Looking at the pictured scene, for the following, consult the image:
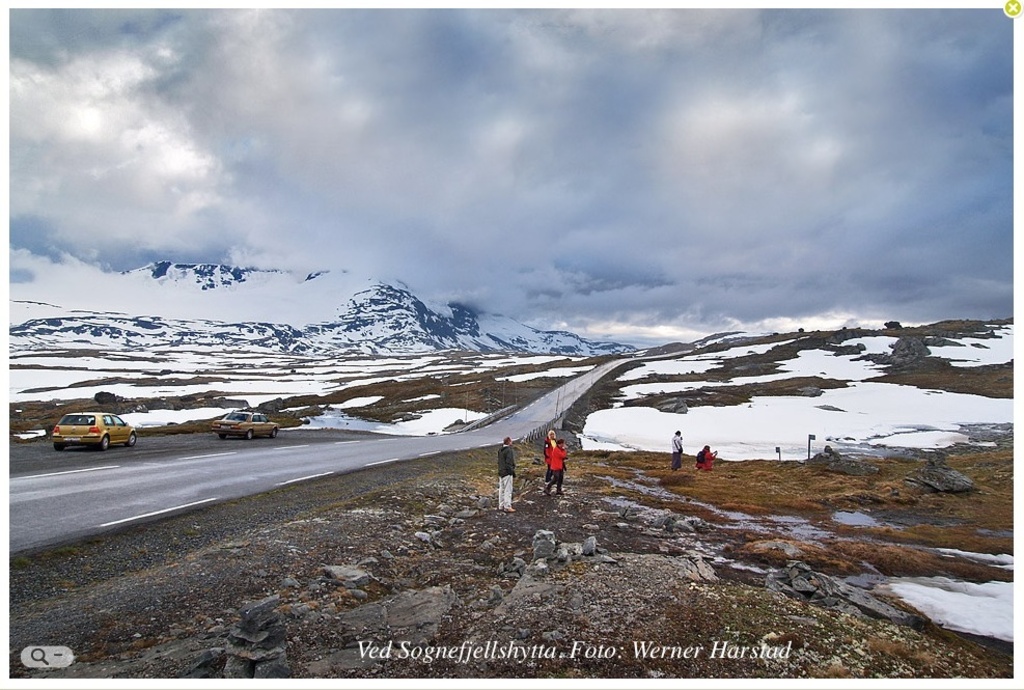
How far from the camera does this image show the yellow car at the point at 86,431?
2464cm

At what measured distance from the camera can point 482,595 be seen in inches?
338

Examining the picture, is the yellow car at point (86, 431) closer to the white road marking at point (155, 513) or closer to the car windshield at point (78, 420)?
the car windshield at point (78, 420)

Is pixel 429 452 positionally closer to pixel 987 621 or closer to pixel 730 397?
pixel 987 621

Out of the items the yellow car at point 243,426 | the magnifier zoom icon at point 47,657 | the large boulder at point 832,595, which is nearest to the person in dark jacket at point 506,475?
the large boulder at point 832,595

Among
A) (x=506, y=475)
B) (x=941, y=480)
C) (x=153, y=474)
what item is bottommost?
(x=941, y=480)

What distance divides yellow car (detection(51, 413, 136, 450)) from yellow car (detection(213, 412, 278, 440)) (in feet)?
25.2

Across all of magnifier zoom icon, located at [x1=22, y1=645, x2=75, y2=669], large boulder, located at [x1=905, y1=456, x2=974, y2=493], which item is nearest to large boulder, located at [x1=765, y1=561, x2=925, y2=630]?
magnifier zoom icon, located at [x1=22, y1=645, x2=75, y2=669]

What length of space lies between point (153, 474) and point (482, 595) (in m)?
16.1

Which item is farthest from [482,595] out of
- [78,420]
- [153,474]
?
[78,420]

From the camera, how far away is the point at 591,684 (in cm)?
452

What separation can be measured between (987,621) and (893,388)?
82834mm

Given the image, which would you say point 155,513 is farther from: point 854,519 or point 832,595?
point 854,519

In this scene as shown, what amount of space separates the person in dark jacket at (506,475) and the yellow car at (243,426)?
25033mm

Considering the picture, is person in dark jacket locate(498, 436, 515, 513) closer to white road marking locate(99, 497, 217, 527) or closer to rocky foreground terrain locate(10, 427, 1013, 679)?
rocky foreground terrain locate(10, 427, 1013, 679)
